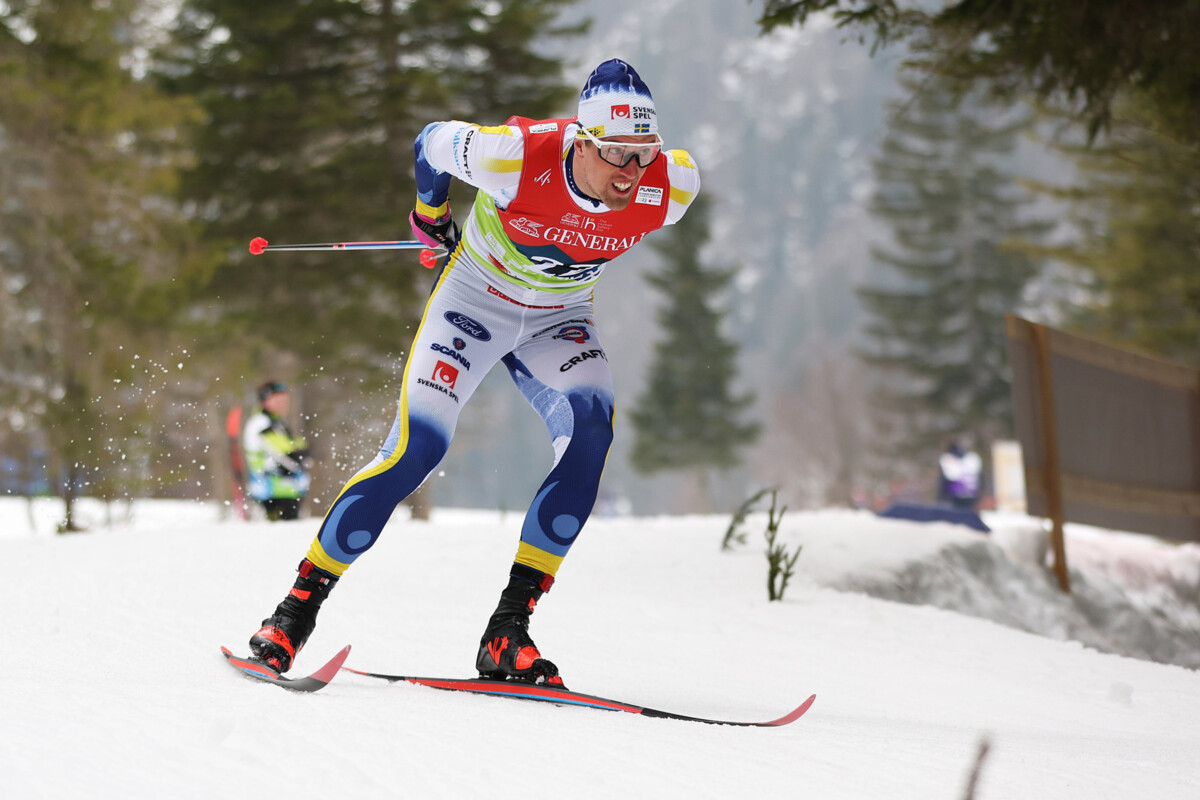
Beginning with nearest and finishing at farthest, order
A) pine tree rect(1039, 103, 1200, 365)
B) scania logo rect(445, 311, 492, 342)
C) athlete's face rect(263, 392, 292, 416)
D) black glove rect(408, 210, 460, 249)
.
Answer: scania logo rect(445, 311, 492, 342)
black glove rect(408, 210, 460, 249)
athlete's face rect(263, 392, 292, 416)
pine tree rect(1039, 103, 1200, 365)

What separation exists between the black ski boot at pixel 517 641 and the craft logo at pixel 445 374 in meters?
0.63

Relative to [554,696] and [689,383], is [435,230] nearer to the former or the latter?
[554,696]

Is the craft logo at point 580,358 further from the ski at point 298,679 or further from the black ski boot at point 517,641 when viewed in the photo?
the ski at point 298,679

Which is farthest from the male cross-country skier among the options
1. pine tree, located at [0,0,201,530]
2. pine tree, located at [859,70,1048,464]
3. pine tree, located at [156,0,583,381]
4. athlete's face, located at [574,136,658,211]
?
pine tree, located at [859,70,1048,464]

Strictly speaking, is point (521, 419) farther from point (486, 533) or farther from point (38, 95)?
point (486, 533)

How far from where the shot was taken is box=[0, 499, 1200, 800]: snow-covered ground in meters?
2.16

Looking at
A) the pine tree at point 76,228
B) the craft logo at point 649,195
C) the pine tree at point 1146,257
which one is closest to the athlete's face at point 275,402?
the pine tree at point 76,228

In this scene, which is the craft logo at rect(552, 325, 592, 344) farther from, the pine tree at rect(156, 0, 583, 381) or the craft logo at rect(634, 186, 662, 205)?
the pine tree at rect(156, 0, 583, 381)

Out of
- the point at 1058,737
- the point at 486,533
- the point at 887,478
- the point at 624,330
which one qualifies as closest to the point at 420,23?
the point at 486,533

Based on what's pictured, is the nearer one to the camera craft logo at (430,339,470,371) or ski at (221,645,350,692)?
ski at (221,645,350,692)

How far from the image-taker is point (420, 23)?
14.2 metres

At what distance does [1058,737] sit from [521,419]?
87728mm

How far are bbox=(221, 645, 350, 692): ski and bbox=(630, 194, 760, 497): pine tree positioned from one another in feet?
110

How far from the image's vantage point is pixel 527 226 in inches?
129
